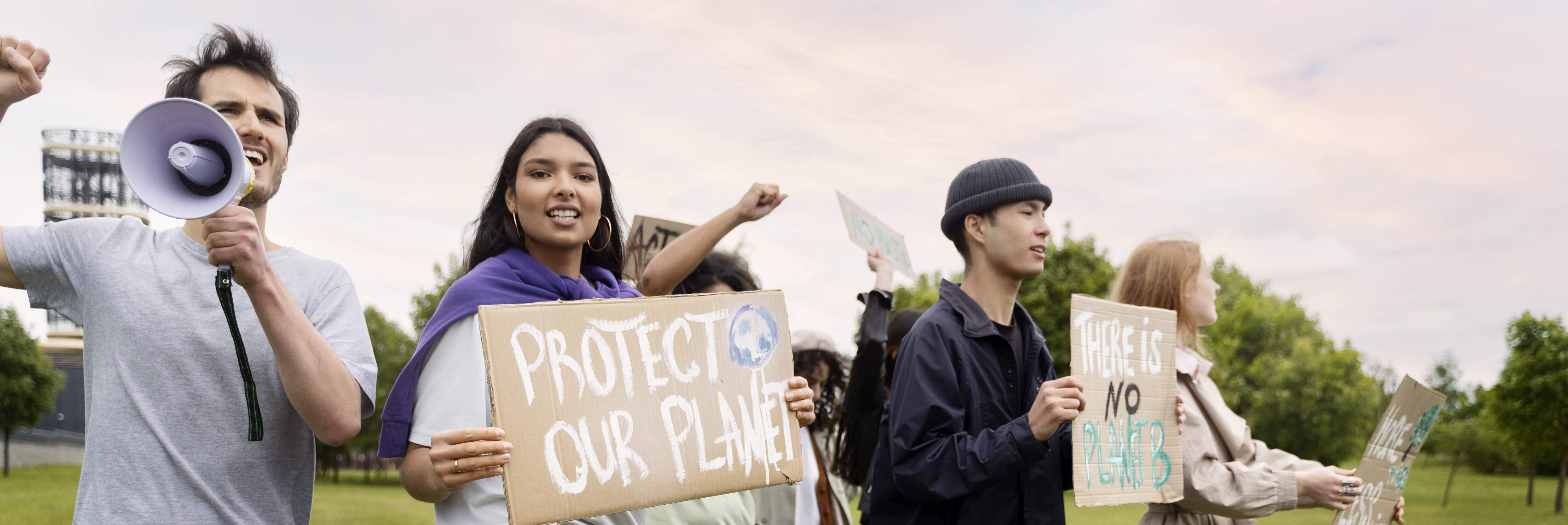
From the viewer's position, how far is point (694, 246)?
436 cm

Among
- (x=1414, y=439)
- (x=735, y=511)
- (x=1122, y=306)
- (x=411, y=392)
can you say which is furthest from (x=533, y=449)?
(x=1414, y=439)

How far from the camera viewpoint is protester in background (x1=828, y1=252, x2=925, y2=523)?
5438mm

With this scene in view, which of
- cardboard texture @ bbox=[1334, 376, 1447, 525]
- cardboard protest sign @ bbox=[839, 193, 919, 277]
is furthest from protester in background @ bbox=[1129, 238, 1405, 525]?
cardboard protest sign @ bbox=[839, 193, 919, 277]

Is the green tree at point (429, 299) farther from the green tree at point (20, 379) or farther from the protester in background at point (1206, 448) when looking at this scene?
the protester in background at point (1206, 448)

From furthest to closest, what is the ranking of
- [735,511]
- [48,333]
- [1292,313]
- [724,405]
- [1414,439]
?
1. [1292,313]
2. [48,333]
3. [1414,439]
4. [735,511]
5. [724,405]

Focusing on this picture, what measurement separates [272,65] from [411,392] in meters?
1.17

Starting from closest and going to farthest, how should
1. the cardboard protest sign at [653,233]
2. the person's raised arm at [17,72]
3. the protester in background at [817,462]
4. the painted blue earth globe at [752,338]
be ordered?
1. the person's raised arm at [17,72]
2. the painted blue earth globe at [752,338]
3. the protester in background at [817,462]
4. the cardboard protest sign at [653,233]

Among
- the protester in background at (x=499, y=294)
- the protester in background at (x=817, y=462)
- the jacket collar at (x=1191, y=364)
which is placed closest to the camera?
the protester in background at (x=499, y=294)

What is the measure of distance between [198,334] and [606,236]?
1272 mm

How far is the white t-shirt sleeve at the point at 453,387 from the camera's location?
2584 millimetres

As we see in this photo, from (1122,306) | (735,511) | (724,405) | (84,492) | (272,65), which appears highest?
(272,65)

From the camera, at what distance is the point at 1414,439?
538 centimetres

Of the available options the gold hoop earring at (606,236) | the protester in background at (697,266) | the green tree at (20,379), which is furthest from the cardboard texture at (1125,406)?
the green tree at (20,379)

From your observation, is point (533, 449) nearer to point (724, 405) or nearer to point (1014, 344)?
point (724, 405)
